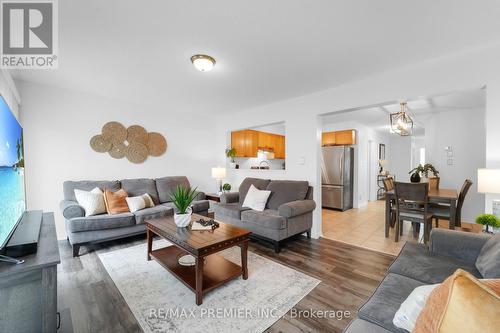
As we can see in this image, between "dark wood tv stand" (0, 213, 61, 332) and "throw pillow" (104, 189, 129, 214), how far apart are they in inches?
80.8

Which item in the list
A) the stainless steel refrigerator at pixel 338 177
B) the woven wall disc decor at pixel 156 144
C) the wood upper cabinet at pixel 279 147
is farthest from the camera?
the wood upper cabinet at pixel 279 147

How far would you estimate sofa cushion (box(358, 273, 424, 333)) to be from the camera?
3.36ft

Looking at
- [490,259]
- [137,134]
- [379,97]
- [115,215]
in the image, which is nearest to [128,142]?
[137,134]

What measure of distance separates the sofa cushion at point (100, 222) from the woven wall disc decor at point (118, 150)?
4.25 ft

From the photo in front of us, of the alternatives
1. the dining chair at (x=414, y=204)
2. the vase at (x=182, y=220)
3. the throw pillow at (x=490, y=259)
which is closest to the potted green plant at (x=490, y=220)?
the throw pillow at (x=490, y=259)

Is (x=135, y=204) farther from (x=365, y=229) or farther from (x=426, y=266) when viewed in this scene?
(x=365, y=229)

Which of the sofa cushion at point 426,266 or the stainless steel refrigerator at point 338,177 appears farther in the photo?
the stainless steel refrigerator at point 338,177

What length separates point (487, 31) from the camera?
6.34ft

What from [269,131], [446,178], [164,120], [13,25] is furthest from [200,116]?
[446,178]

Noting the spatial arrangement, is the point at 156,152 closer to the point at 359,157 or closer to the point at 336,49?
the point at 336,49

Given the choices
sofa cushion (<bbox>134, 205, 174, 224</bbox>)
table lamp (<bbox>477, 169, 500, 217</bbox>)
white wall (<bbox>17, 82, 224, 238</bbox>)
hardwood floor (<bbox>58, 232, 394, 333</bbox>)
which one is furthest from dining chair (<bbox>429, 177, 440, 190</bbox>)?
white wall (<bbox>17, 82, 224, 238</bbox>)

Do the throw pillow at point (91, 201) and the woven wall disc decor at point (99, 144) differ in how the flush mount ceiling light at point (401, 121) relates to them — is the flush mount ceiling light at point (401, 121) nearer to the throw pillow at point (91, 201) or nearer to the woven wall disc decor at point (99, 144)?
the throw pillow at point (91, 201)

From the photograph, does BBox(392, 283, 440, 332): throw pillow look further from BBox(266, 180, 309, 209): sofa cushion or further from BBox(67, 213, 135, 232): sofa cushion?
BBox(67, 213, 135, 232): sofa cushion

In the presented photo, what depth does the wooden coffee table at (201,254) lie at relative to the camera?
6.03 ft
